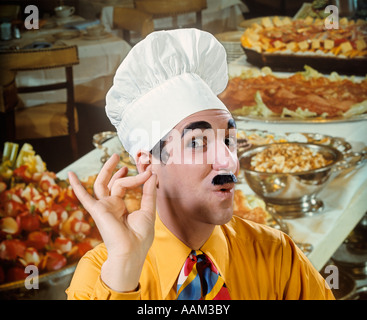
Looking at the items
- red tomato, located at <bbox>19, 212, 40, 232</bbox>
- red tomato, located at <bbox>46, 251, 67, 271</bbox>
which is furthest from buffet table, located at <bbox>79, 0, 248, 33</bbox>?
red tomato, located at <bbox>46, 251, 67, 271</bbox>

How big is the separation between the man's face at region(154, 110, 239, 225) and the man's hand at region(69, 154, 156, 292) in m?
0.07

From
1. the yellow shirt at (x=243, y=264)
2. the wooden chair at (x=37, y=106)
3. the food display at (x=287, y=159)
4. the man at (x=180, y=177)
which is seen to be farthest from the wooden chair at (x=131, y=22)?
the yellow shirt at (x=243, y=264)

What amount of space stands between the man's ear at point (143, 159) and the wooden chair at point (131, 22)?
1.20m

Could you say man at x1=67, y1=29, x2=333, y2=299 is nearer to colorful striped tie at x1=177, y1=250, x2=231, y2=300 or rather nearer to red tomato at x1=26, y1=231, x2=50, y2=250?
colorful striped tie at x1=177, y1=250, x2=231, y2=300

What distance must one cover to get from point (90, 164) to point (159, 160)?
1.12 m

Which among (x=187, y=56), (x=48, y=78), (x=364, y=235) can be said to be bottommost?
(x=364, y=235)

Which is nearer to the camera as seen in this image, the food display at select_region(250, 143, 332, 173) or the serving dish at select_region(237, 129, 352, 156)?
the food display at select_region(250, 143, 332, 173)

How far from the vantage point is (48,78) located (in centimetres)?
220

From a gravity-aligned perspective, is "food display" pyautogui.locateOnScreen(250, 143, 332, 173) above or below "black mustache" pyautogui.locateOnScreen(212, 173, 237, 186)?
below

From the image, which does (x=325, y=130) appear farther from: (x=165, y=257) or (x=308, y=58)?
(x=165, y=257)

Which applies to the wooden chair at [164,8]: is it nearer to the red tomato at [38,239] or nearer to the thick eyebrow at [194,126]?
the red tomato at [38,239]

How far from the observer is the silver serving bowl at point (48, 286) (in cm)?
173

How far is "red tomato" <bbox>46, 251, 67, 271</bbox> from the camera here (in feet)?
5.74
